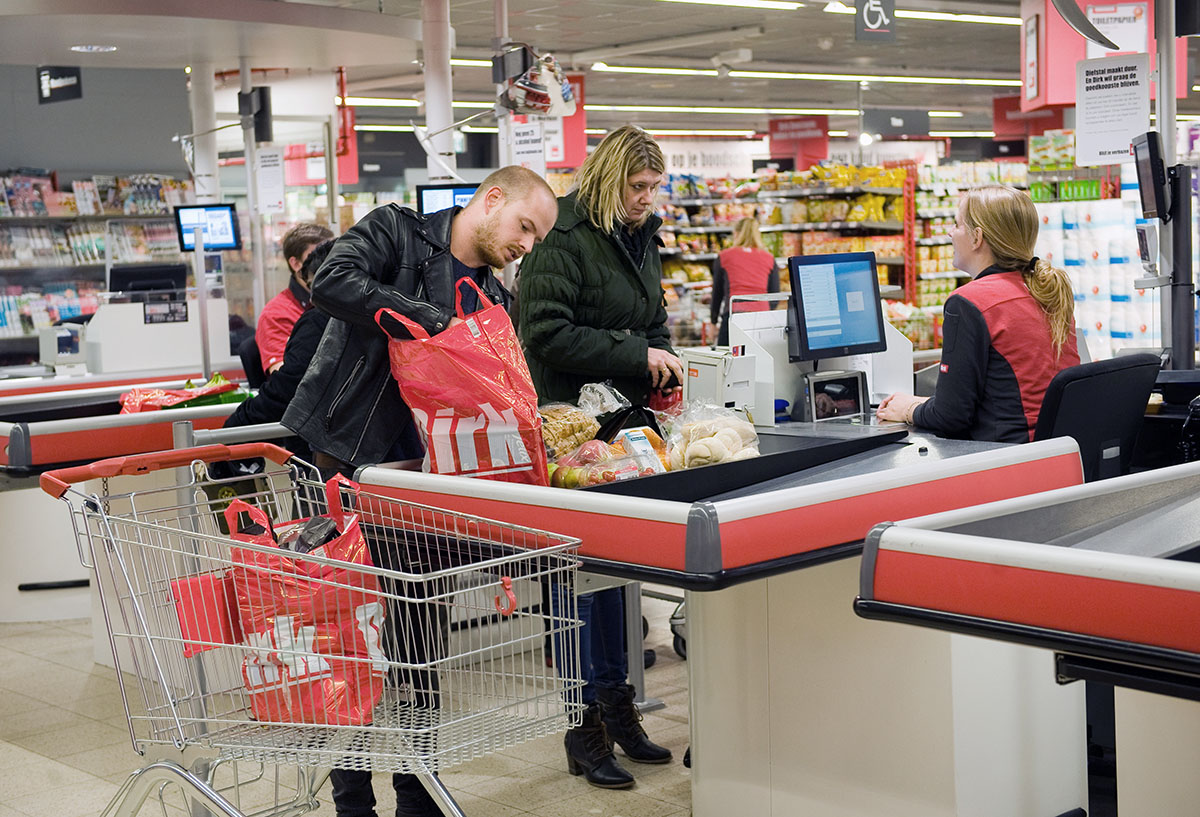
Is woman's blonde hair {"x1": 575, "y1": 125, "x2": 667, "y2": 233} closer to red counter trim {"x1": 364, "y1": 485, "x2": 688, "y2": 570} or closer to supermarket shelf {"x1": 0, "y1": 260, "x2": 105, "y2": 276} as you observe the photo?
red counter trim {"x1": 364, "y1": 485, "x2": 688, "y2": 570}

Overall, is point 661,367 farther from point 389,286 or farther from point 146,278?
point 146,278

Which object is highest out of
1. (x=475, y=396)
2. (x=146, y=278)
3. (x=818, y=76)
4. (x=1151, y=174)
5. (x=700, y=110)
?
(x=700, y=110)

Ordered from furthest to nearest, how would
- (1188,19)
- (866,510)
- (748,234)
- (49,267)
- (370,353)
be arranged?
1. (49,267)
2. (748,234)
3. (1188,19)
4. (370,353)
5. (866,510)

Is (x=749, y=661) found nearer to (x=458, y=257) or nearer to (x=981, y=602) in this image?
(x=458, y=257)

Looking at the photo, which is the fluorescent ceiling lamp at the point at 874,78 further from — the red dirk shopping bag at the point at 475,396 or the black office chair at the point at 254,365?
the red dirk shopping bag at the point at 475,396

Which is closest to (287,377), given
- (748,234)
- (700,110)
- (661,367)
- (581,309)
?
(581,309)

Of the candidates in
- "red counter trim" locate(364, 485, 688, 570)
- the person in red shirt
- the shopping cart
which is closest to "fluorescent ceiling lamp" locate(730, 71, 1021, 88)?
the person in red shirt

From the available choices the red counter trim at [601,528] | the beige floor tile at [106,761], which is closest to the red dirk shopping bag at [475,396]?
the red counter trim at [601,528]

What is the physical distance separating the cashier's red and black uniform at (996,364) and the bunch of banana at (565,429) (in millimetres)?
1063

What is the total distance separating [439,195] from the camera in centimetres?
702

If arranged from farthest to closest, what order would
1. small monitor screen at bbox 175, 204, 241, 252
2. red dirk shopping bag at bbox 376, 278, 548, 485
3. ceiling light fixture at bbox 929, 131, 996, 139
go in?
ceiling light fixture at bbox 929, 131, 996, 139, small monitor screen at bbox 175, 204, 241, 252, red dirk shopping bag at bbox 376, 278, 548, 485

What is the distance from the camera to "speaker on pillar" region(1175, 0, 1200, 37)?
17.2ft

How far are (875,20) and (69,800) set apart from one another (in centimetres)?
672

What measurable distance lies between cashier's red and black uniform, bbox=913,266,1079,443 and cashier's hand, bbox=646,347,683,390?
2.26ft
